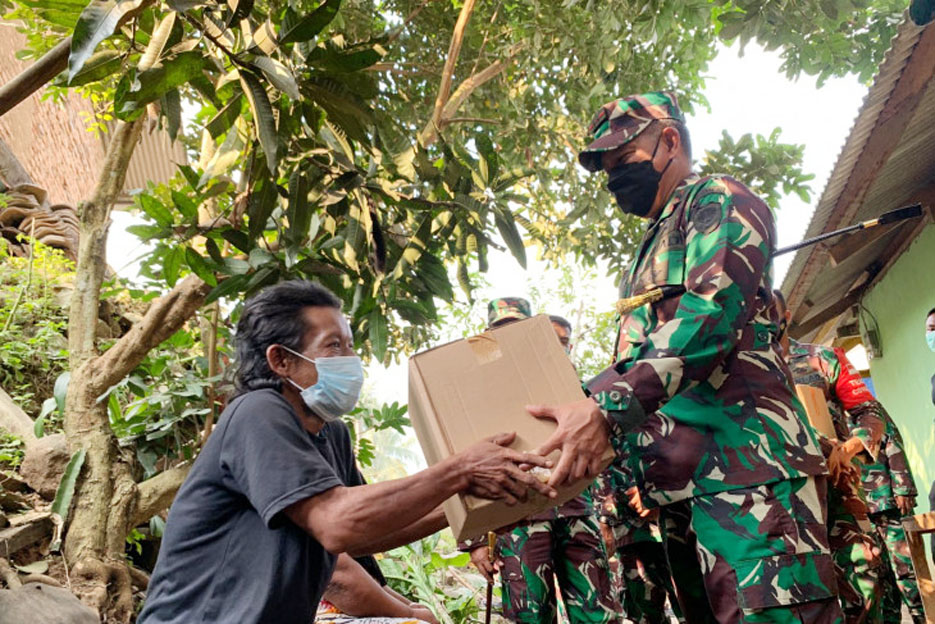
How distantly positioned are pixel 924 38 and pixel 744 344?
2151mm

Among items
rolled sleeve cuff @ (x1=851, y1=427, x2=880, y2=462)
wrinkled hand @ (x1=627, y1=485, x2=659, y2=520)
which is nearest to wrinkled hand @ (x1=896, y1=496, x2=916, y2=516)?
rolled sleeve cuff @ (x1=851, y1=427, x2=880, y2=462)

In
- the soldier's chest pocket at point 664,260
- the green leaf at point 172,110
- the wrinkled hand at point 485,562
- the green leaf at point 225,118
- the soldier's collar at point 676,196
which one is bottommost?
the wrinkled hand at point 485,562

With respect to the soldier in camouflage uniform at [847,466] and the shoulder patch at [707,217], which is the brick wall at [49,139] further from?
the shoulder patch at [707,217]

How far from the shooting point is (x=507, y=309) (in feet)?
13.4

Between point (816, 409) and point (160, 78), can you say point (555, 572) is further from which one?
point (160, 78)

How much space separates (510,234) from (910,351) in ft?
15.4

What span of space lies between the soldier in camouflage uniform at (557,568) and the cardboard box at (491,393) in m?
1.54

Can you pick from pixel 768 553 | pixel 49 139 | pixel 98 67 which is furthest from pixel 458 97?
pixel 49 139

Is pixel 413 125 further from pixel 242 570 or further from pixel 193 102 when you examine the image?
pixel 242 570

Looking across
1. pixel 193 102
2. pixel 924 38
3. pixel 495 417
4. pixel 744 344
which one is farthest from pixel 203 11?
pixel 193 102

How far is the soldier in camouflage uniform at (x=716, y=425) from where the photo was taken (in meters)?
1.55

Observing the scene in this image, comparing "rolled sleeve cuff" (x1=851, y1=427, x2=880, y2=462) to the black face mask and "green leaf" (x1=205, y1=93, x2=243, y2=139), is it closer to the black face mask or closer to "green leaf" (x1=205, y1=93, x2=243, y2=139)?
the black face mask

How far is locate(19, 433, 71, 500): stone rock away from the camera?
391cm

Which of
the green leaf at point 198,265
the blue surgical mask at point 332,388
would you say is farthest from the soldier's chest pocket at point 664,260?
the green leaf at point 198,265
